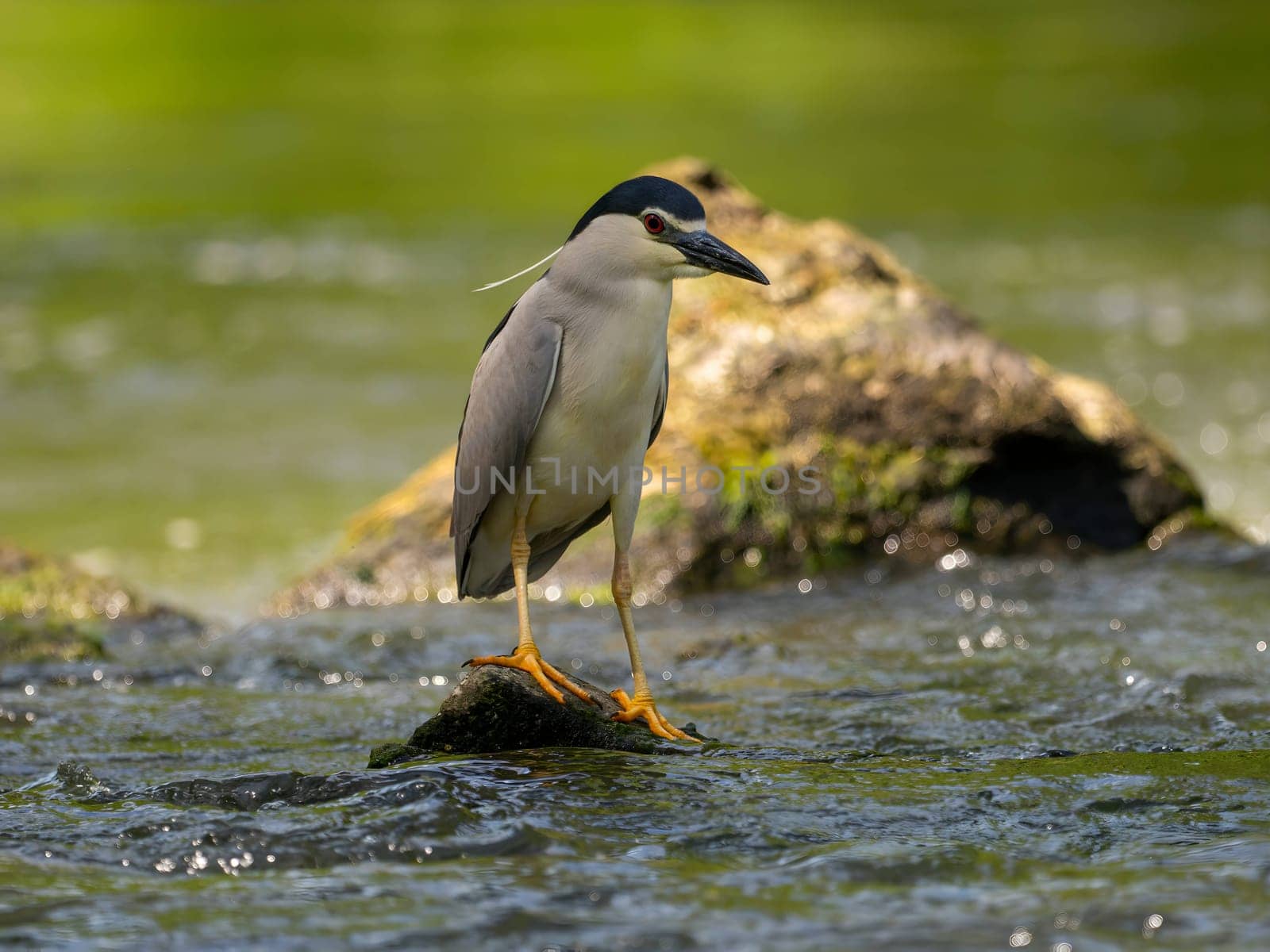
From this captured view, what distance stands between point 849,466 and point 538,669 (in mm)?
3586

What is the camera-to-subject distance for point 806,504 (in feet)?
26.9

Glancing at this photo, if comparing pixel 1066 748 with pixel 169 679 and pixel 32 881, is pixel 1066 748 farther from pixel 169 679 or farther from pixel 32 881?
pixel 169 679

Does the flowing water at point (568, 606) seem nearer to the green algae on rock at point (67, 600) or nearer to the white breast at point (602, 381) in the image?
the green algae on rock at point (67, 600)

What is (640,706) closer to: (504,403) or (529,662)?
(529,662)

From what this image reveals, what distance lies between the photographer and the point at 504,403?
5.31 m

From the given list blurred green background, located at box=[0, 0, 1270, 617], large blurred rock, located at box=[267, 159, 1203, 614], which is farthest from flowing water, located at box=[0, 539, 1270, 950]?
blurred green background, located at box=[0, 0, 1270, 617]

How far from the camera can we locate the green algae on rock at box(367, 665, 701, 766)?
4.94 meters

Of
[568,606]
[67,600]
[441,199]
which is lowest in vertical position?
[568,606]

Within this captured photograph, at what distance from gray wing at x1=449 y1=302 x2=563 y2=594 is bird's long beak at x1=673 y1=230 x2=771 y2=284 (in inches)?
20.5

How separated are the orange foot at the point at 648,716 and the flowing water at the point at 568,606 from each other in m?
0.16

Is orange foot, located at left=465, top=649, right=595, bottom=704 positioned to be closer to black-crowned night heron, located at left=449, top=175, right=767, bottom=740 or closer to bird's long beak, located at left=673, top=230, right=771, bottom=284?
black-crowned night heron, located at left=449, top=175, right=767, bottom=740

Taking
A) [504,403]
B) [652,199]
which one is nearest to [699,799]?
[504,403]

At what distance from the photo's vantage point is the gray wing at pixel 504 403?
5.24 meters

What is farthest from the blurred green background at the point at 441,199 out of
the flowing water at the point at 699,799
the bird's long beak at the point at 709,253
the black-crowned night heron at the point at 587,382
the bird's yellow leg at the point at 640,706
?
the bird's long beak at the point at 709,253
